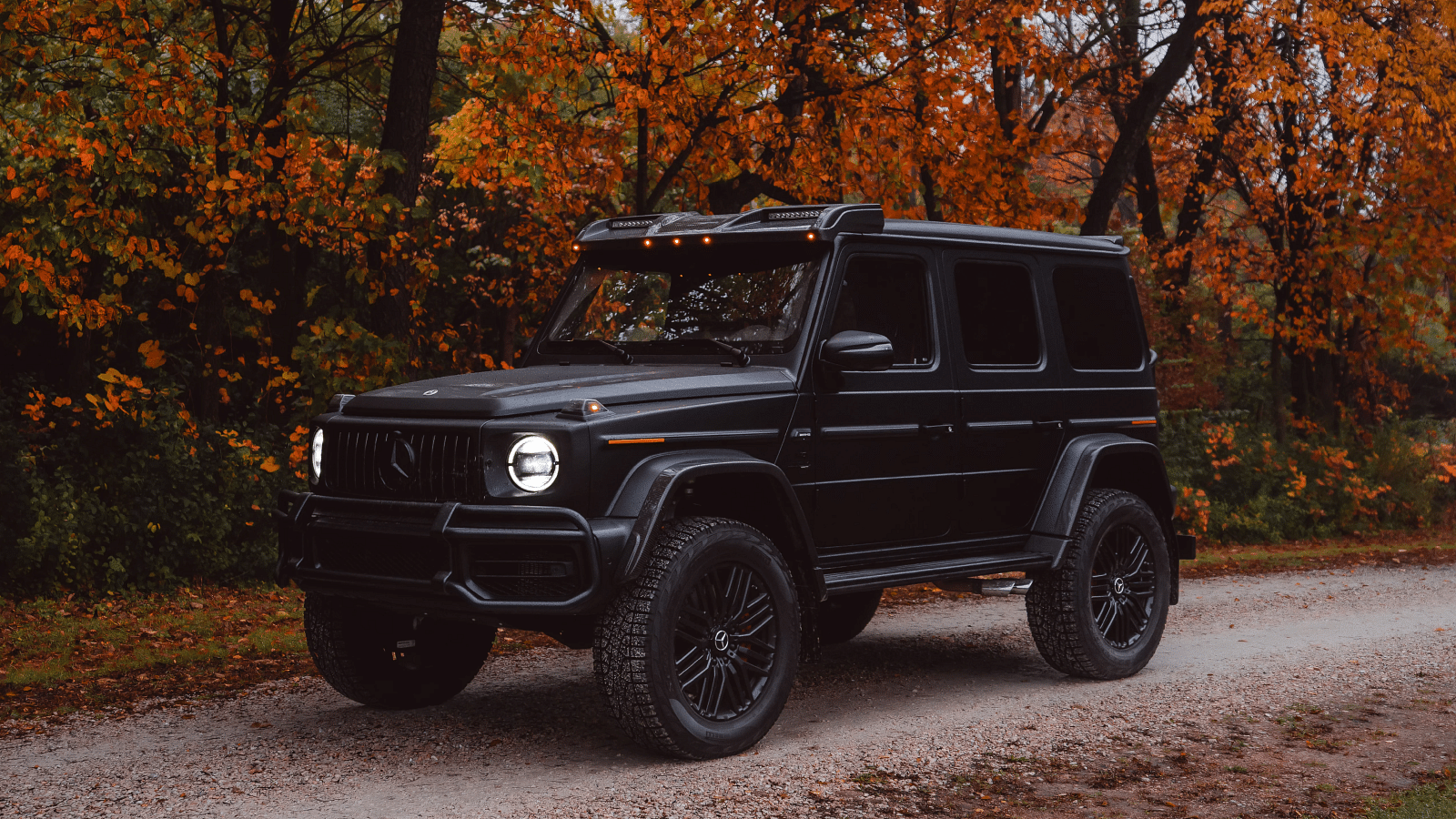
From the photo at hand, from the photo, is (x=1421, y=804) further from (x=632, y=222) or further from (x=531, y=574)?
(x=632, y=222)

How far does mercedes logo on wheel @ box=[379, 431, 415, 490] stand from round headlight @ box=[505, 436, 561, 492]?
48 cm

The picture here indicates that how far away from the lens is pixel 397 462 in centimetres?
573

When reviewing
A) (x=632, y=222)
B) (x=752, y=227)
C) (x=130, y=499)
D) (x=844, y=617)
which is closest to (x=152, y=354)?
(x=130, y=499)

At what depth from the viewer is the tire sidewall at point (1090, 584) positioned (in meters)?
7.46

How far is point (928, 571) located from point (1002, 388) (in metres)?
1.12

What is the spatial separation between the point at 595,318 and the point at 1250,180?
1576 centimetres

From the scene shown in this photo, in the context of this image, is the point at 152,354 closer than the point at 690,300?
No

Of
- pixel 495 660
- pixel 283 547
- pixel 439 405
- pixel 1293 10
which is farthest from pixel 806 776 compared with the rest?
pixel 1293 10

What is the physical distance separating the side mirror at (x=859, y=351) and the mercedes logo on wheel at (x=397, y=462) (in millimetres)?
1855

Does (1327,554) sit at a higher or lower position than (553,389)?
lower

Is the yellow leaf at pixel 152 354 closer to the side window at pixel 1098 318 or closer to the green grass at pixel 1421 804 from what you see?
the side window at pixel 1098 318

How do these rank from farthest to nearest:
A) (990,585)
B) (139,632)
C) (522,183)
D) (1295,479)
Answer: (1295,479)
(522,183)
(139,632)
(990,585)

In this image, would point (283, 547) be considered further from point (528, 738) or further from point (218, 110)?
point (218, 110)

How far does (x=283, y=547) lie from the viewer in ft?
20.2
